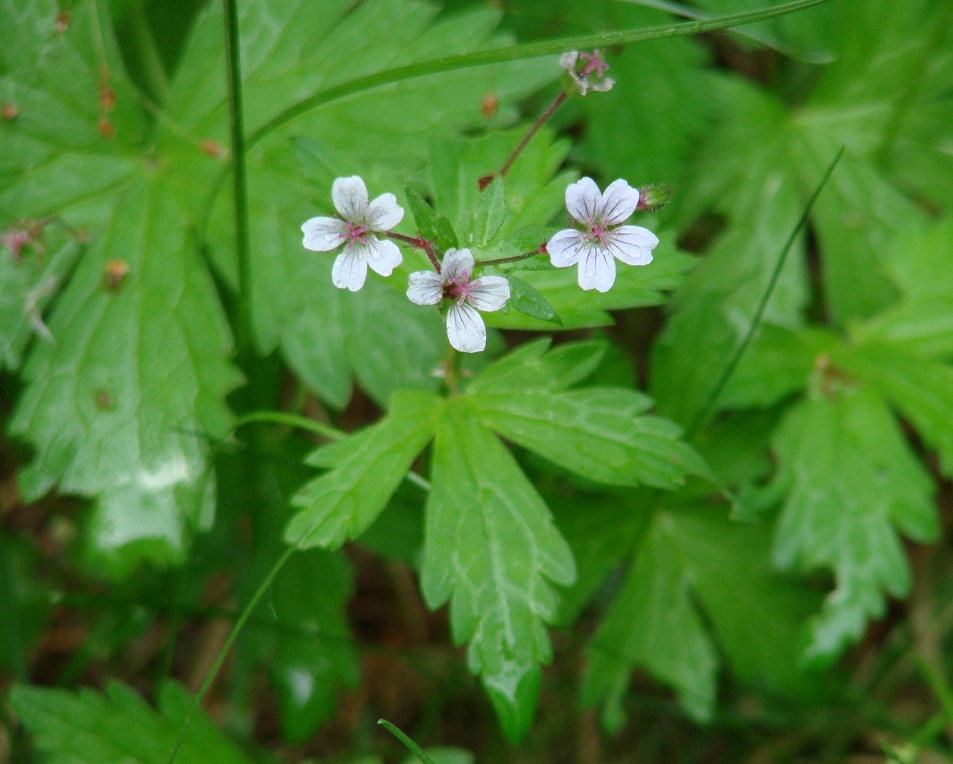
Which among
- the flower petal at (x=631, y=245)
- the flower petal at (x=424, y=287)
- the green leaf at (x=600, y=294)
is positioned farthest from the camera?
the green leaf at (x=600, y=294)

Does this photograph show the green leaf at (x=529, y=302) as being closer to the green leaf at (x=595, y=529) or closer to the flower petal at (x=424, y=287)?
the flower petal at (x=424, y=287)

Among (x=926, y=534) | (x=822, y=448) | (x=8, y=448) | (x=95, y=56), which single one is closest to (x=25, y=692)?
(x=8, y=448)

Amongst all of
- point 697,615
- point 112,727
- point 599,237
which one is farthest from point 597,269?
point 112,727

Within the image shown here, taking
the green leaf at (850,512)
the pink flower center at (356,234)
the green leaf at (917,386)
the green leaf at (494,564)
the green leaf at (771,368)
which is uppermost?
the pink flower center at (356,234)

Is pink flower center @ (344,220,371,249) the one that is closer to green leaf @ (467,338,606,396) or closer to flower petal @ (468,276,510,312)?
flower petal @ (468,276,510,312)

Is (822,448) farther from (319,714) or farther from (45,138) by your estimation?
(45,138)

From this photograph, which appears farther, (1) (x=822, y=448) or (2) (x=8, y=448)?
(2) (x=8, y=448)

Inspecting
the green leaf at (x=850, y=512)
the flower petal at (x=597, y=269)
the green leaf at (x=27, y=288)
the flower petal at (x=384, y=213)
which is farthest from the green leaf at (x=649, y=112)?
the green leaf at (x=27, y=288)
